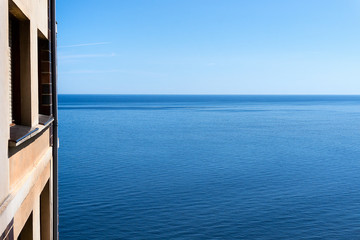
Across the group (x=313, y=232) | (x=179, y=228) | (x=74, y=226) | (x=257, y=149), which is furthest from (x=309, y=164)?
(x=74, y=226)

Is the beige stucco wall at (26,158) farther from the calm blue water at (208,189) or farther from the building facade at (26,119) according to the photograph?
the calm blue water at (208,189)

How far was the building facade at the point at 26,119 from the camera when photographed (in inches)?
213

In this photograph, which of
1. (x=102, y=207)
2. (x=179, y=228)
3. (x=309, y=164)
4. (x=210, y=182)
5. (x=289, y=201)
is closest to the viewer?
(x=179, y=228)

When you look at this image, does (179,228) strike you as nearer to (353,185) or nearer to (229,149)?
(353,185)

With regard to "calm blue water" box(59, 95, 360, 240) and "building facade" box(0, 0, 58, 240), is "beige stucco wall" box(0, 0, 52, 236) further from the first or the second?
"calm blue water" box(59, 95, 360, 240)

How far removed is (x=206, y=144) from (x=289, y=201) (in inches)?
1210

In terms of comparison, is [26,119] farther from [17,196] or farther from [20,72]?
[17,196]

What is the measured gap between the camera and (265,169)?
47.9 m

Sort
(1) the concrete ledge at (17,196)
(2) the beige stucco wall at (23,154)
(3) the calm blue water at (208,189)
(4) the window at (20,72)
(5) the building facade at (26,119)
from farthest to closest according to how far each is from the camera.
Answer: (3) the calm blue water at (208,189)
(4) the window at (20,72)
(5) the building facade at (26,119)
(2) the beige stucco wall at (23,154)
(1) the concrete ledge at (17,196)

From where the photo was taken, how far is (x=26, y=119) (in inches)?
299

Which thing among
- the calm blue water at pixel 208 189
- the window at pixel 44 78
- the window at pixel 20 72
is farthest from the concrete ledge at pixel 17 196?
the calm blue water at pixel 208 189

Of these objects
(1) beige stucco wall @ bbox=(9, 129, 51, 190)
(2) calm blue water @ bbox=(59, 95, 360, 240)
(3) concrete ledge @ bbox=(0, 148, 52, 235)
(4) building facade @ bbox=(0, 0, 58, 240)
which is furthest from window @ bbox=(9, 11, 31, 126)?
(2) calm blue water @ bbox=(59, 95, 360, 240)

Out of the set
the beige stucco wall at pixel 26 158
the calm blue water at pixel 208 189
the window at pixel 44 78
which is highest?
the window at pixel 44 78

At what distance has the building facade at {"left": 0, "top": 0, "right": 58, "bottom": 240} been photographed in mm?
5406
